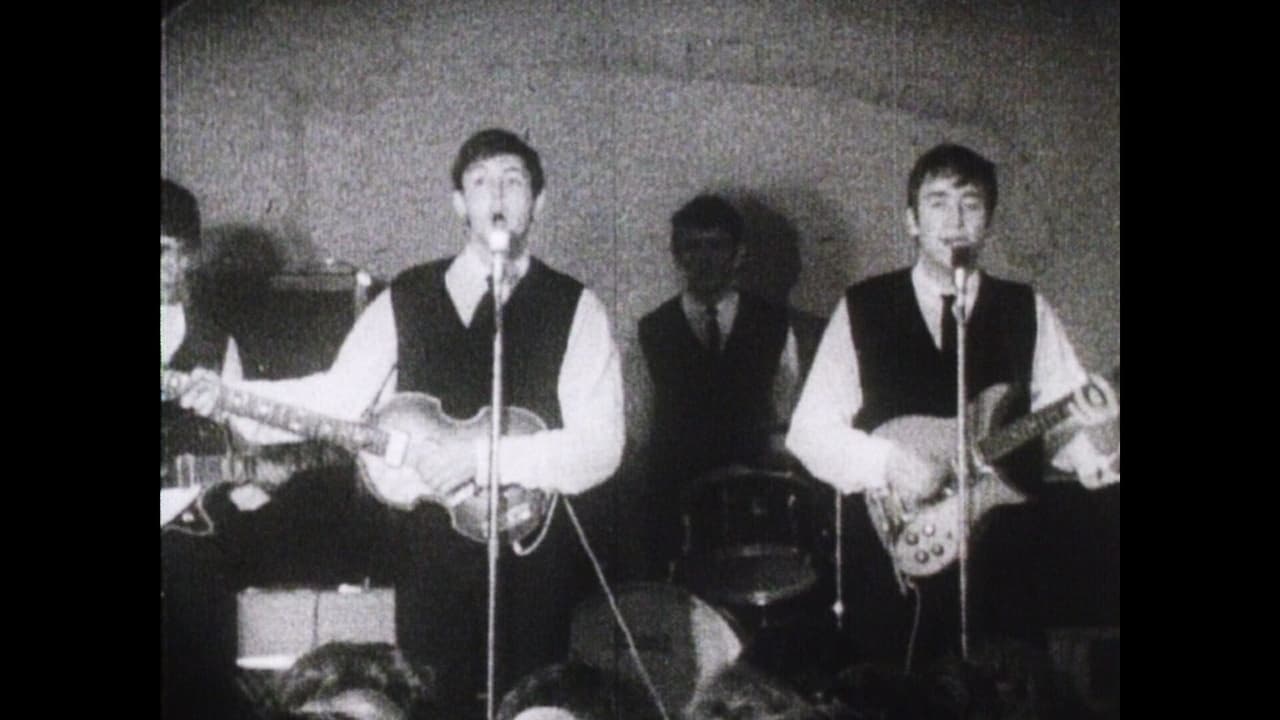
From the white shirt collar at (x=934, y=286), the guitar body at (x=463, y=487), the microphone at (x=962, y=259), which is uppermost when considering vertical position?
the microphone at (x=962, y=259)

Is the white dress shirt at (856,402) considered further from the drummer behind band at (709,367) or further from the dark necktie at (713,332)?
the dark necktie at (713,332)

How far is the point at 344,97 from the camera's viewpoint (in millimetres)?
4680

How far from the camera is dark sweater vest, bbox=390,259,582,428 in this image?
15.0ft

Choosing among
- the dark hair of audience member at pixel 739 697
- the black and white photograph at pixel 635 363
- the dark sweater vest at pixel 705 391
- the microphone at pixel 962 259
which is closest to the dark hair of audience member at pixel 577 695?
the black and white photograph at pixel 635 363

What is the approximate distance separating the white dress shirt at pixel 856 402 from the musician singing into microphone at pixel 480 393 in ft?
1.83

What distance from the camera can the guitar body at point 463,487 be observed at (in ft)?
15.0

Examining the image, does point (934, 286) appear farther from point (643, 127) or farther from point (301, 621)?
point (301, 621)

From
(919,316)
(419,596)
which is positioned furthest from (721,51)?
(419,596)

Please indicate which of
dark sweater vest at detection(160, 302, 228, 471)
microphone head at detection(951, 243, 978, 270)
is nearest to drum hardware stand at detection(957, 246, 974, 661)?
microphone head at detection(951, 243, 978, 270)

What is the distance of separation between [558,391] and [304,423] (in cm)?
72

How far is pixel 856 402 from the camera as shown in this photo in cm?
471

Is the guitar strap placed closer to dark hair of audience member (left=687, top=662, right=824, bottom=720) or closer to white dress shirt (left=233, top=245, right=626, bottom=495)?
white dress shirt (left=233, top=245, right=626, bottom=495)
